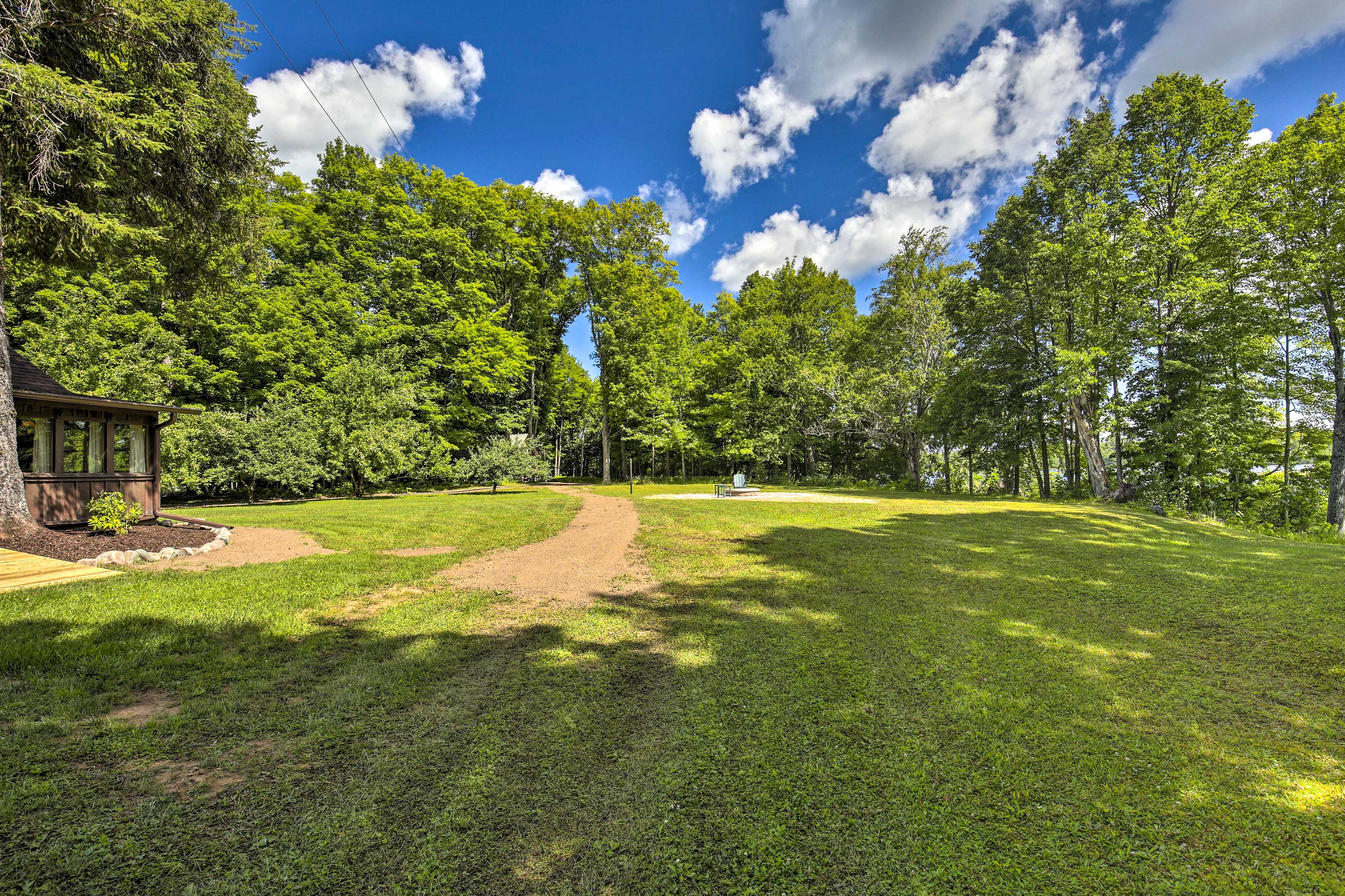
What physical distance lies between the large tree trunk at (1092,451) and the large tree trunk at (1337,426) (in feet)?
15.9

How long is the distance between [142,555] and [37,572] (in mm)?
1091

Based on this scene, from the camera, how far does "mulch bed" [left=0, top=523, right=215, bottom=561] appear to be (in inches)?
264

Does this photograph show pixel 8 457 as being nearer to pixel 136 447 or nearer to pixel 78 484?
pixel 78 484

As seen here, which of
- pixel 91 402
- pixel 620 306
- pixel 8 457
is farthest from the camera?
pixel 620 306

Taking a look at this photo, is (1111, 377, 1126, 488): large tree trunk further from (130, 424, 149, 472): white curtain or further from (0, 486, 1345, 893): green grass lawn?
(130, 424, 149, 472): white curtain

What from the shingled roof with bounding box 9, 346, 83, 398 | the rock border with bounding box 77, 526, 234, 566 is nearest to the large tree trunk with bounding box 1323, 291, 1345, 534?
the rock border with bounding box 77, 526, 234, 566

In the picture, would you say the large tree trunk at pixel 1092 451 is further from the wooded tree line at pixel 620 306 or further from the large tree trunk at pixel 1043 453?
the large tree trunk at pixel 1043 453

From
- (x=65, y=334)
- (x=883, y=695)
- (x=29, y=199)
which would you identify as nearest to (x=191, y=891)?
(x=883, y=695)

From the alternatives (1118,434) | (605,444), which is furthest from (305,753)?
(605,444)

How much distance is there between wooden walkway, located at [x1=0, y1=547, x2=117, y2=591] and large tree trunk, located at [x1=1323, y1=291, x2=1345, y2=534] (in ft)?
88.1

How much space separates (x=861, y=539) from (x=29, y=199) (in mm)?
15195

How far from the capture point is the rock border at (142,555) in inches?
247

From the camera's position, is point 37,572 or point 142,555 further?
point 142,555

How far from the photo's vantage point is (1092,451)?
17.5m
